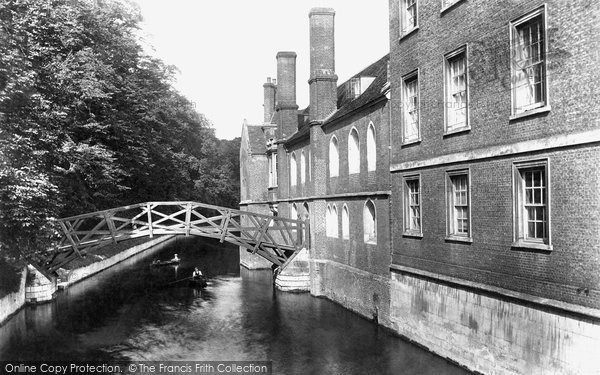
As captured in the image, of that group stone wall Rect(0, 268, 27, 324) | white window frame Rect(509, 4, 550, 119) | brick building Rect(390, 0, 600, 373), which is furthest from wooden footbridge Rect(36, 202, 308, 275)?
white window frame Rect(509, 4, 550, 119)

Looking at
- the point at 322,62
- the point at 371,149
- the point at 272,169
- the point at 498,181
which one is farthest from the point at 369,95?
the point at 272,169

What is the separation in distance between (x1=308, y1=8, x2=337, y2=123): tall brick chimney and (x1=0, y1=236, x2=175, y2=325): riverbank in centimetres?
1494

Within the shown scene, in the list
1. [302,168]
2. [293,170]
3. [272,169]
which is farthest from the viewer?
[272,169]

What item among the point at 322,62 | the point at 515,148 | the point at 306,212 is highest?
the point at 322,62

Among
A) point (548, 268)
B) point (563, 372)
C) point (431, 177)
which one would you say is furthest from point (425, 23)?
point (563, 372)

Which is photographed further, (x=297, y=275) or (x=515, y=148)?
(x=297, y=275)

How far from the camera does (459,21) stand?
1373cm

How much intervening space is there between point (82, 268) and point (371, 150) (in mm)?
19645

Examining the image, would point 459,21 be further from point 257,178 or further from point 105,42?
point 257,178

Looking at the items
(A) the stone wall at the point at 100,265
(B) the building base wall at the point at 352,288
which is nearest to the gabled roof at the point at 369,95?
(B) the building base wall at the point at 352,288

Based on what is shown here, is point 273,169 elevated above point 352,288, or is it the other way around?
point 273,169

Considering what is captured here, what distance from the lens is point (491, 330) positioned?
12.5 metres

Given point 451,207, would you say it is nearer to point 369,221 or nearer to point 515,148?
point 515,148

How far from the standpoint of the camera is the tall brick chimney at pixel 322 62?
995 inches
